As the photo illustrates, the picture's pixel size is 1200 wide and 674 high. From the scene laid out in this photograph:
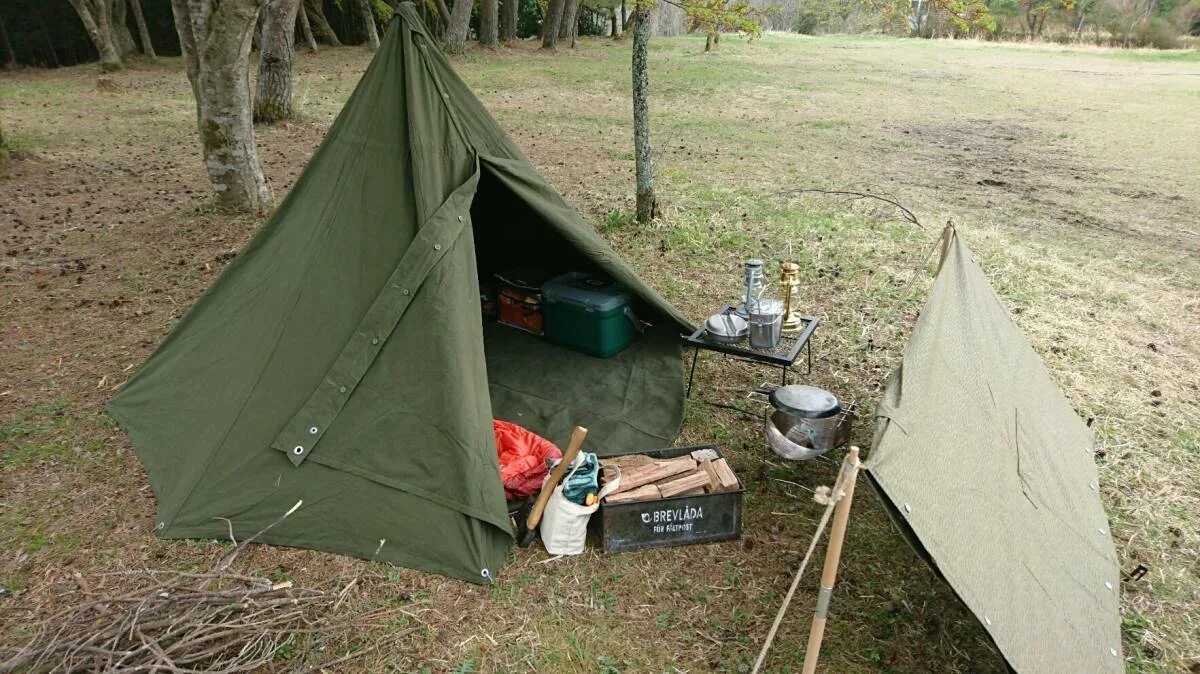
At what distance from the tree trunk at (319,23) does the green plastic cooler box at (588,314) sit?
19510 mm

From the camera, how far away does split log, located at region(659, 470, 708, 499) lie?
3.32 meters

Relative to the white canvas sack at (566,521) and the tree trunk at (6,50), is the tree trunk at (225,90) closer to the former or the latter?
the white canvas sack at (566,521)

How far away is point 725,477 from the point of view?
3.40 m

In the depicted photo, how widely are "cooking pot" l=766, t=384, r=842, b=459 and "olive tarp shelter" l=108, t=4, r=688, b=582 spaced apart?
2.71 feet

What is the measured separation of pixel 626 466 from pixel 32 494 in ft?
9.69

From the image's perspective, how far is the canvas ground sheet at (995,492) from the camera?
2270 mm

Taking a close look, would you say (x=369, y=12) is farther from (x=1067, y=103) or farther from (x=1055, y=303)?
(x=1055, y=303)

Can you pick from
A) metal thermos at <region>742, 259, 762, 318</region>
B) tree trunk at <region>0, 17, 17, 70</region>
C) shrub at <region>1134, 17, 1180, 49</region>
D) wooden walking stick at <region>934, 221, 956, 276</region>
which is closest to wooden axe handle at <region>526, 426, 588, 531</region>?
metal thermos at <region>742, 259, 762, 318</region>

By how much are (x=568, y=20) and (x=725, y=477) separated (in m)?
24.4

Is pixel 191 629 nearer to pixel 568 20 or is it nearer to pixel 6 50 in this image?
pixel 6 50

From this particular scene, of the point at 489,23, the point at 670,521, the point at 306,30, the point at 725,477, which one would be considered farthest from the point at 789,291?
the point at 489,23

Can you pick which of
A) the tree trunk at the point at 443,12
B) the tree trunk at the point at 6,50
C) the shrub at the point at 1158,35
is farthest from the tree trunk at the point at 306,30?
the shrub at the point at 1158,35

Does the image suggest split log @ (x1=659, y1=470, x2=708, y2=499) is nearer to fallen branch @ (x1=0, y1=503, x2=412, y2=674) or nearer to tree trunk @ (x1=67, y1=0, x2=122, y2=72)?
fallen branch @ (x1=0, y1=503, x2=412, y2=674)

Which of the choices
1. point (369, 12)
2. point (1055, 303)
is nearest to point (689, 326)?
point (1055, 303)
